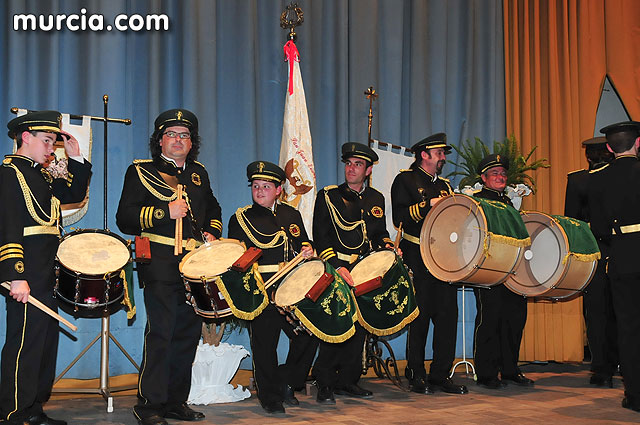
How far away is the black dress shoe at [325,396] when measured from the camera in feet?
16.0

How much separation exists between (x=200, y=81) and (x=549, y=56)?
3.73m

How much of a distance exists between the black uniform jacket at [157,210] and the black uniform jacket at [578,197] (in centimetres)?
316

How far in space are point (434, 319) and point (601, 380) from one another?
5.02 feet

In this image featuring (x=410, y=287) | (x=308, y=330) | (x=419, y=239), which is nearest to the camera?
(x=308, y=330)


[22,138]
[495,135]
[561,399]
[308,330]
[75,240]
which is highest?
[495,135]

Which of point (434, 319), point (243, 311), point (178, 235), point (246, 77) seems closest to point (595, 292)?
point (434, 319)

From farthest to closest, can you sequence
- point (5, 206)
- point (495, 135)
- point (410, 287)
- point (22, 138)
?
point (495, 135)
point (410, 287)
point (22, 138)
point (5, 206)

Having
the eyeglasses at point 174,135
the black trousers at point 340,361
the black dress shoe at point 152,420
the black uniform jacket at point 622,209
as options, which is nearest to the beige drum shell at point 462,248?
the black uniform jacket at point 622,209

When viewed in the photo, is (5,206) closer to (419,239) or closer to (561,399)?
(419,239)

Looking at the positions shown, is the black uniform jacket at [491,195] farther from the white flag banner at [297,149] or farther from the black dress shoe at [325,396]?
the black dress shoe at [325,396]

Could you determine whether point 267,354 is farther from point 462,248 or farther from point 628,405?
point 628,405

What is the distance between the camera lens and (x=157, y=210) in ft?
13.3

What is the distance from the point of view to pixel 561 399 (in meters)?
5.07

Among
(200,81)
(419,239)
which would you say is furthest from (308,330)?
(200,81)
